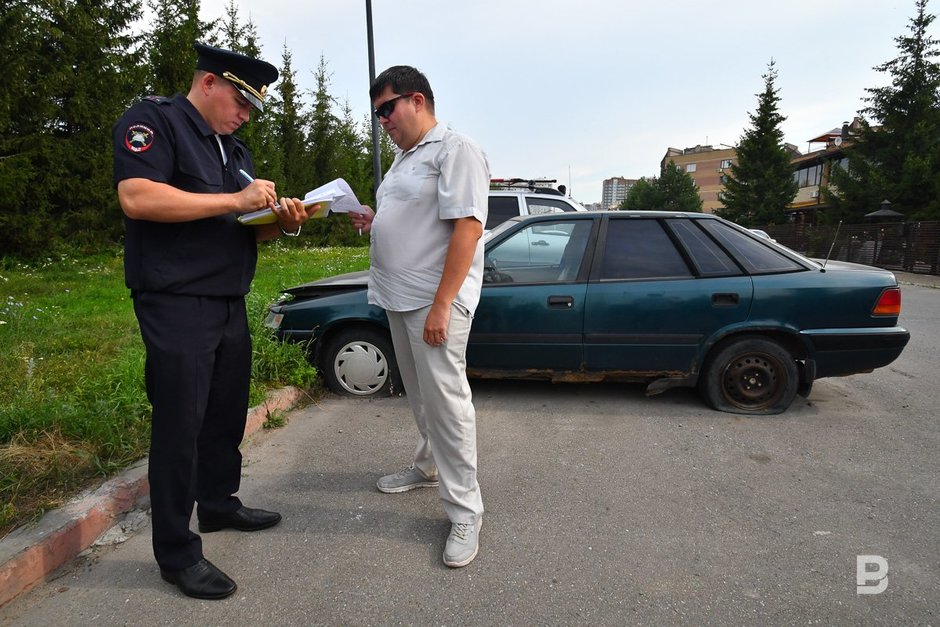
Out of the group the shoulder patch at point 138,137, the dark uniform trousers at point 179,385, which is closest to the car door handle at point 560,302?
the dark uniform trousers at point 179,385

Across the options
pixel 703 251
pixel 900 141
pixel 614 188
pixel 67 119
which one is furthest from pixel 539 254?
pixel 614 188

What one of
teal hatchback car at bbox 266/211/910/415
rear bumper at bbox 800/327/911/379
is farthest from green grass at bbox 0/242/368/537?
rear bumper at bbox 800/327/911/379

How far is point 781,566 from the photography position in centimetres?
228

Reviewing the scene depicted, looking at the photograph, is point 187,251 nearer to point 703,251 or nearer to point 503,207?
point 703,251

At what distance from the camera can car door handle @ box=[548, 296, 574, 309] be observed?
13.1 feet

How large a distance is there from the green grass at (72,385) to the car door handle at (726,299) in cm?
304

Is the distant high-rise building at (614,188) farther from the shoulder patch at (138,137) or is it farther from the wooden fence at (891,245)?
the shoulder patch at (138,137)

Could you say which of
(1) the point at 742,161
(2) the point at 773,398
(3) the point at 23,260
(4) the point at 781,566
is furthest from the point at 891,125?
(3) the point at 23,260

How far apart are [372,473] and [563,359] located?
64.3 inches

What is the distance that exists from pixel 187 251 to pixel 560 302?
2.60 m

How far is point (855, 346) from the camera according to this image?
12.7 feet

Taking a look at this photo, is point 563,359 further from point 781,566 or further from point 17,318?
point 17,318

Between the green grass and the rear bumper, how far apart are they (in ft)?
12.2

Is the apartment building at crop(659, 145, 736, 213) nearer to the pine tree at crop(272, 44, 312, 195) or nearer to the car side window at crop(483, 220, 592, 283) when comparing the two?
the pine tree at crop(272, 44, 312, 195)
